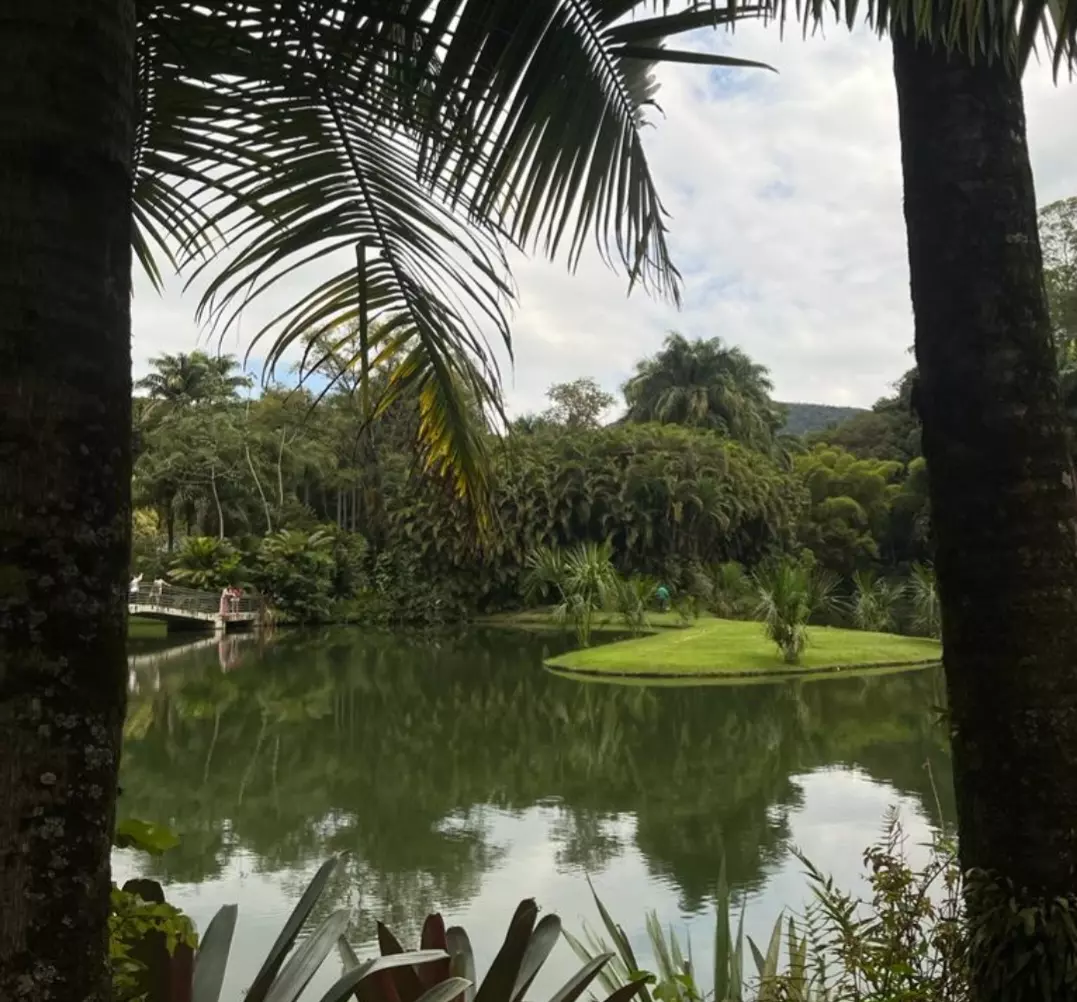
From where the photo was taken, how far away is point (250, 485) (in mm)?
24391

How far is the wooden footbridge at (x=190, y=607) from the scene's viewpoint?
58.3 feet

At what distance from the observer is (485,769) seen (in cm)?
754

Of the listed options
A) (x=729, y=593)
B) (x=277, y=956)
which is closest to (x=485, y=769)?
(x=277, y=956)

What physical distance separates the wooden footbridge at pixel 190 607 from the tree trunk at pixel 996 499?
17421 mm

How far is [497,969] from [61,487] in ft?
3.43

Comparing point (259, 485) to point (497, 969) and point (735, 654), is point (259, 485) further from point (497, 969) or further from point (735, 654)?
point (497, 969)

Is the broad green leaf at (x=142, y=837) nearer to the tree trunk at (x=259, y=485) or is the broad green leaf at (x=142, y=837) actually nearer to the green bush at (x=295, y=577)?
the green bush at (x=295, y=577)

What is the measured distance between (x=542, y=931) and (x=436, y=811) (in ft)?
15.7

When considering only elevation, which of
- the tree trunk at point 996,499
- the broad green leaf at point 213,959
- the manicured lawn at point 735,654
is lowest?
the manicured lawn at point 735,654

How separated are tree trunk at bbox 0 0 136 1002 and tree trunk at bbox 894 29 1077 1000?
1222mm

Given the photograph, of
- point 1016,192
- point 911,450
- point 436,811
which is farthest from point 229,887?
point 911,450

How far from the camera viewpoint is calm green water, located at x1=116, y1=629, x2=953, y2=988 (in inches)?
181

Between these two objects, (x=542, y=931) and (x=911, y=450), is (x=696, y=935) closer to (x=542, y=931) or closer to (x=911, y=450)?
(x=542, y=931)

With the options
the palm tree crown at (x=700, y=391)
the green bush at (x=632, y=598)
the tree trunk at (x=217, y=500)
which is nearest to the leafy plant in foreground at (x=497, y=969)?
the green bush at (x=632, y=598)
